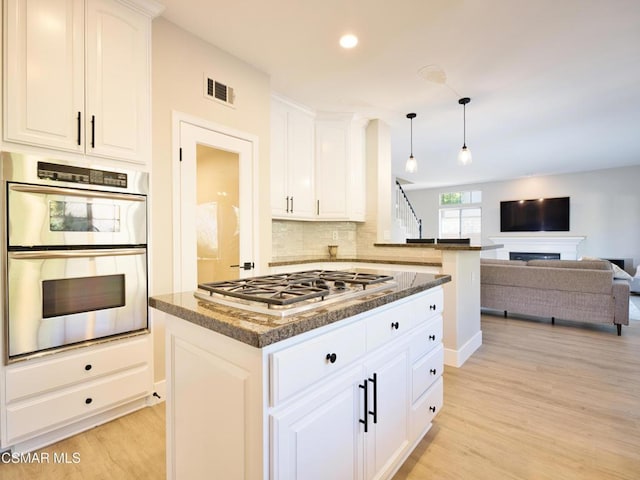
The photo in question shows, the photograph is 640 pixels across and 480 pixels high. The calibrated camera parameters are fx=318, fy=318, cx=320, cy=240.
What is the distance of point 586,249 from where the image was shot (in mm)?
7629

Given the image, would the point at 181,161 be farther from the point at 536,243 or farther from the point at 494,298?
the point at 536,243

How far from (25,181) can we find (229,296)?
1.39 meters

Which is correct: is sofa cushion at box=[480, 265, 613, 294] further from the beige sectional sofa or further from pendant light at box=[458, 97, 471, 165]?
pendant light at box=[458, 97, 471, 165]

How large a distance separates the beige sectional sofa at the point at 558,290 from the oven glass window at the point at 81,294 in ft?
15.2

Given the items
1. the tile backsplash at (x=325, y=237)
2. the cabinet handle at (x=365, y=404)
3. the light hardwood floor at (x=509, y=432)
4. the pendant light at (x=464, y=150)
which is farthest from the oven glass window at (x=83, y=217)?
the pendant light at (x=464, y=150)

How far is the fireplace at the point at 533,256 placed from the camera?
7996mm

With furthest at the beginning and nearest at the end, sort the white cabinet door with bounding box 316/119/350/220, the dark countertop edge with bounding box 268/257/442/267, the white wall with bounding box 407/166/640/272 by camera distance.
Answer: the white wall with bounding box 407/166/640/272 → the white cabinet door with bounding box 316/119/350/220 → the dark countertop edge with bounding box 268/257/442/267

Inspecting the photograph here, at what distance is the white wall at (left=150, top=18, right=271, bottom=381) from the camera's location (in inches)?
90.0

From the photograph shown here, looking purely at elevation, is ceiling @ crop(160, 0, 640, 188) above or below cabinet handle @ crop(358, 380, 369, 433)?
above

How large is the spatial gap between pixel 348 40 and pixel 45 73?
2.04m

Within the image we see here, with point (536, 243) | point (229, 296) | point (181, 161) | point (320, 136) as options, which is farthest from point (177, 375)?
point (536, 243)

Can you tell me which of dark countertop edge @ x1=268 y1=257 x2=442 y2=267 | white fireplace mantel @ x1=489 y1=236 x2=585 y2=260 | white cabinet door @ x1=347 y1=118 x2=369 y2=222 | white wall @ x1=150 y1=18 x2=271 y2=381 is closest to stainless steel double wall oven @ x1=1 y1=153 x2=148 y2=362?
white wall @ x1=150 y1=18 x2=271 y2=381

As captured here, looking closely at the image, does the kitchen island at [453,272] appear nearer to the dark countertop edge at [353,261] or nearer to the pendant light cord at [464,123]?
the dark countertop edge at [353,261]

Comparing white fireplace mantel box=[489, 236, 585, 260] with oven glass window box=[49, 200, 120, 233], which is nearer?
oven glass window box=[49, 200, 120, 233]
